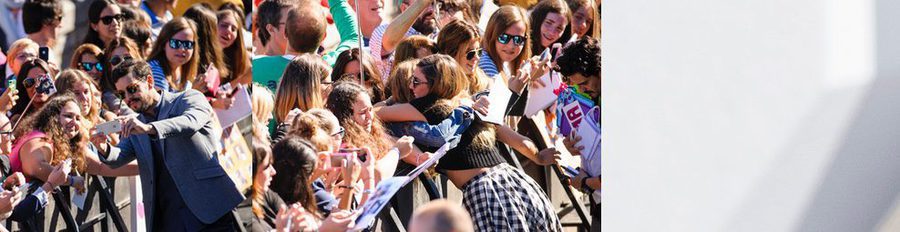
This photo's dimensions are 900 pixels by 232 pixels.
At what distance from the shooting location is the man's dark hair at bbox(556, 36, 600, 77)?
4.82 metres

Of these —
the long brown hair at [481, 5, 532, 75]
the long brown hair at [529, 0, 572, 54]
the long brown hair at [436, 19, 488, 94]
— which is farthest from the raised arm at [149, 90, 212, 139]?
the long brown hair at [529, 0, 572, 54]

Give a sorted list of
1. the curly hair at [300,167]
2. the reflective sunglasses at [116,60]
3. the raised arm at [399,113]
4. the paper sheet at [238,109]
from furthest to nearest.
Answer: the reflective sunglasses at [116,60] → the paper sheet at [238,109] → the raised arm at [399,113] → the curly hair at [300,167]

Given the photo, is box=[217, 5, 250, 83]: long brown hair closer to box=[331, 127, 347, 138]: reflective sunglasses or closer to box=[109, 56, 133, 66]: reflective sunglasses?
box=[109, 56, 133, 66]: reflective sunglasses

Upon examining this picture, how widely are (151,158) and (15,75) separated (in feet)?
2.42

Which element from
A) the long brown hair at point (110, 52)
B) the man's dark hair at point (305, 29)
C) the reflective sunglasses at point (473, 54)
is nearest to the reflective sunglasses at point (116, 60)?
the long brown hair at point (110, 52)

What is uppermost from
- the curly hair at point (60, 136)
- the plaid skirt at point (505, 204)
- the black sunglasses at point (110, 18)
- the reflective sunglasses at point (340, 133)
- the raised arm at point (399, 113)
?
the black sunglasses at point (110, 18)

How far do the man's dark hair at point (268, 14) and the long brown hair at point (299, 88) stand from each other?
0.14m

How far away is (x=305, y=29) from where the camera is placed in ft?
15.2

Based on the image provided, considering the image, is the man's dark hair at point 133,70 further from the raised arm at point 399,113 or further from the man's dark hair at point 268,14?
the raised arm at point 399,113

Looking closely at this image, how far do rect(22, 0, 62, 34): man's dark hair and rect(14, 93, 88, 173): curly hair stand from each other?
0.94ft

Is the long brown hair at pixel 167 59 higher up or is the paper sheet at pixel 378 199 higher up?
the long brown hair at pixel 167 59

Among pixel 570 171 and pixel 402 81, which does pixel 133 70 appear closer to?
pixel 402 81

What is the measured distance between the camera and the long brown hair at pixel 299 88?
454 cm

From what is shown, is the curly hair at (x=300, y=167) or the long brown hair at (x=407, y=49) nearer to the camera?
the curly hair at (x=300, y=167)
